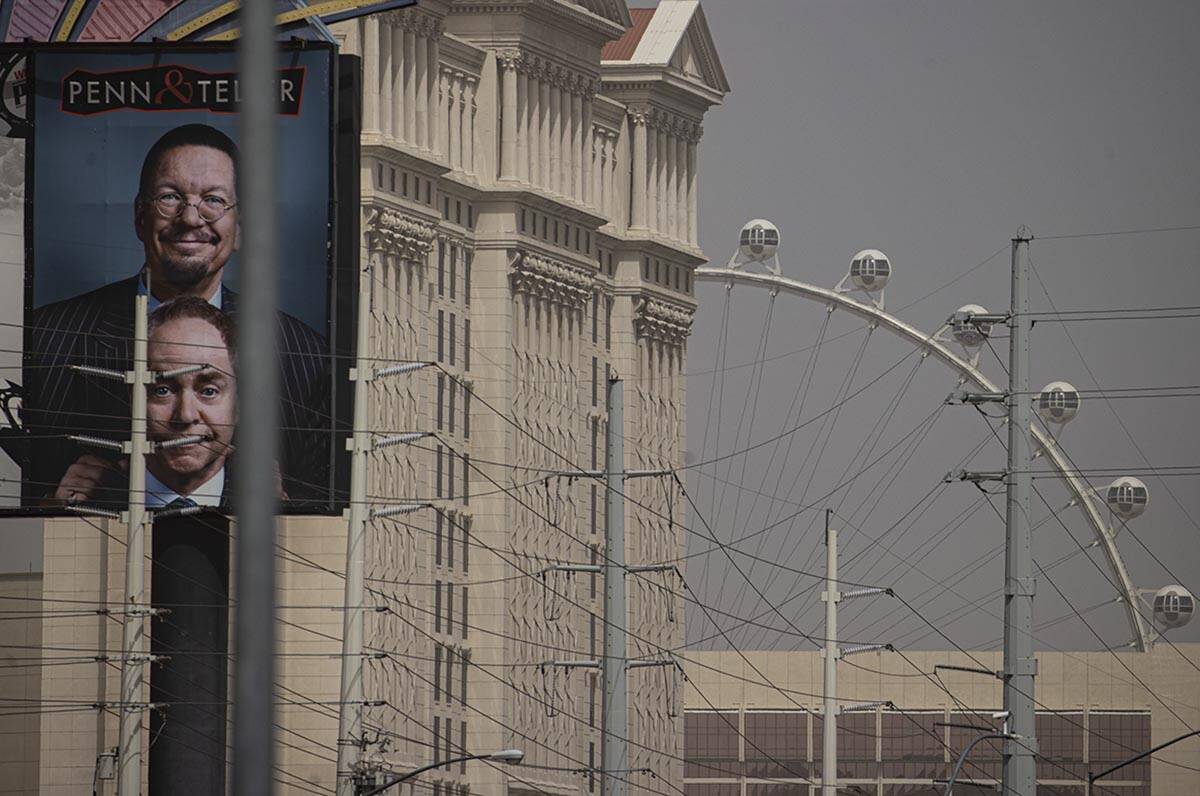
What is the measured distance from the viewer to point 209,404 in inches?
3041

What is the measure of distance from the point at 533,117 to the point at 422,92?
1053 centimetres

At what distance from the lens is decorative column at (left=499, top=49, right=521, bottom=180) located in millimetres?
125000

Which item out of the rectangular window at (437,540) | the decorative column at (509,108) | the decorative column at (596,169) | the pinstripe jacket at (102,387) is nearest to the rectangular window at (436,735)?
the rectangular window at (437,540)

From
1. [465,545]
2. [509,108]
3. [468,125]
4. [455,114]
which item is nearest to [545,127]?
[509,108]

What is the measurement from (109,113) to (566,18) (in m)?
51.7

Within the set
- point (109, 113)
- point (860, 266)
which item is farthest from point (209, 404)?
point (860, 266)

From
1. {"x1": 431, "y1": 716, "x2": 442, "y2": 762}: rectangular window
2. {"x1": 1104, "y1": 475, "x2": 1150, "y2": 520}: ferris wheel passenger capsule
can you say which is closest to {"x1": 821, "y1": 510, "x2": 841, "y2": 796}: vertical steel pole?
{"x1": 431, "y1": 716, "x2": 442, "y2": 762}: rectangular window

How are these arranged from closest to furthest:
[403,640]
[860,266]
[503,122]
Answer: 1. [403,640]
2. [503,122]
3. [860,266]

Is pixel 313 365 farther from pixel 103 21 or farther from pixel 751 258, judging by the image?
pixel 751 258

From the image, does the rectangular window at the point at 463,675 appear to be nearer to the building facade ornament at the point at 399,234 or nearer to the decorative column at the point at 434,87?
the building facade ornament at the point at 399,234

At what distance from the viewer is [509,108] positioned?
12519cm

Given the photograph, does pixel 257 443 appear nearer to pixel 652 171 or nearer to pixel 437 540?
pixel 437 540

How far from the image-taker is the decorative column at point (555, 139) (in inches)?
5079

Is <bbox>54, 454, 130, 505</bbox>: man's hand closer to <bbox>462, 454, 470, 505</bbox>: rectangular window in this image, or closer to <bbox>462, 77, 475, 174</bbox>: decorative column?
<bbox>462, 454, 470, 505</bbox>: rectangular window
